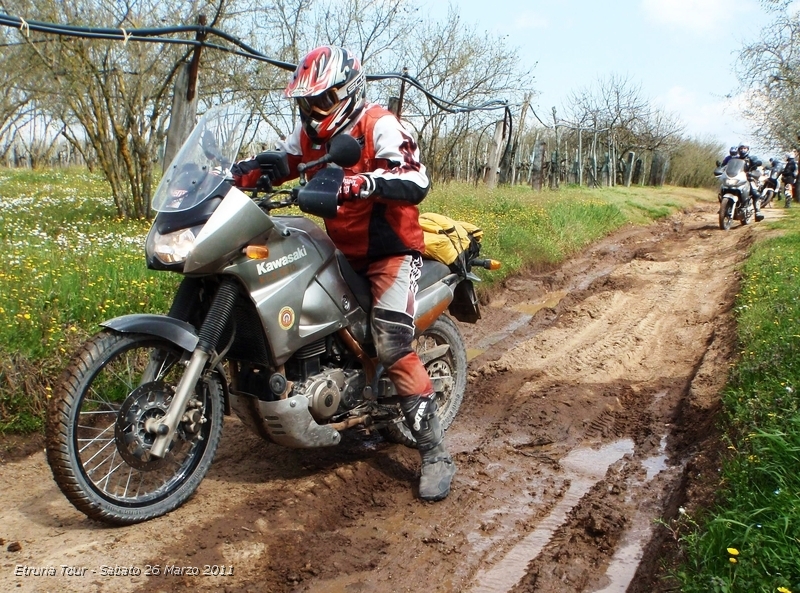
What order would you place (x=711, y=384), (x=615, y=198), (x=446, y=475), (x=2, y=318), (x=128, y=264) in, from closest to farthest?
(x=446, y=475) < (x=2, y=318) < (x=711, y=384) < (x=128, y=264) < (x=615, y=198)

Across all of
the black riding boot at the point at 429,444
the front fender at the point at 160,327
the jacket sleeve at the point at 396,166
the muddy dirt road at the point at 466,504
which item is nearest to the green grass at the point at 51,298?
the muddy dirt road at the point at 466,504

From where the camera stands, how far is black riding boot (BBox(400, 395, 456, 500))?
→ 3.86 m

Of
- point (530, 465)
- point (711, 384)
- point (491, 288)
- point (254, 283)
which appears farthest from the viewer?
point (491, 288)

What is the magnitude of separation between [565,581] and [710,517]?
0.70 metres

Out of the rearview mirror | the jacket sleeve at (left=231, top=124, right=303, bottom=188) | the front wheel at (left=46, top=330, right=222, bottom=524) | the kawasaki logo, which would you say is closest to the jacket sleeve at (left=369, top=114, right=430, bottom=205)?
the rearview mirror

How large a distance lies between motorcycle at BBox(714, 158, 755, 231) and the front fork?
1596 centimetres

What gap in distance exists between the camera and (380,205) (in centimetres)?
382

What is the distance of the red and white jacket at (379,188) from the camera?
11.6ft

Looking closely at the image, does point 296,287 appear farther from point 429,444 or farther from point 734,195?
point 734,195

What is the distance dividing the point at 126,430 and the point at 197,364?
41cm

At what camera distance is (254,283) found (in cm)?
337

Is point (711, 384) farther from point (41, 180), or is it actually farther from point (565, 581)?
point (41, 180)

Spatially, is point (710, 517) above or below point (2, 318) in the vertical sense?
below

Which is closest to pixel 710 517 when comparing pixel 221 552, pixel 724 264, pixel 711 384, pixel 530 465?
pixel 530 465
